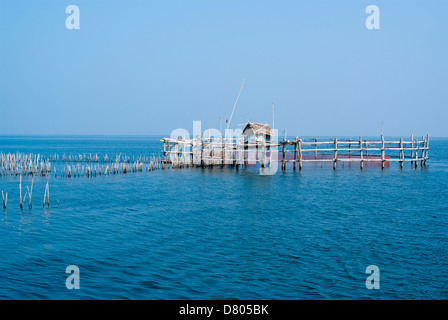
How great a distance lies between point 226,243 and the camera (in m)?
16.6

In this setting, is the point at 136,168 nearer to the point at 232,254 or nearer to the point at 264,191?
the point at 264,191

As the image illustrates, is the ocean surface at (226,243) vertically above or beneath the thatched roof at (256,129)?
beneath

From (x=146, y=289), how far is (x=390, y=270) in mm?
8064

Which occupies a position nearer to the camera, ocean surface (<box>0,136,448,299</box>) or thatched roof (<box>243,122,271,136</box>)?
ocean surface (<box>0,136,448,299</box>)

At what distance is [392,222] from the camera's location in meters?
20.5

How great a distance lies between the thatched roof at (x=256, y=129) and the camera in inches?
1703

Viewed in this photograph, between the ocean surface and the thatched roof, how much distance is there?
1293 cm

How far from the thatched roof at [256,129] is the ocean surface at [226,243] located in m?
12.9

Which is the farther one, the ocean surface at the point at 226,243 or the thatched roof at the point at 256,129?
the thatched roof at the point at 256,129

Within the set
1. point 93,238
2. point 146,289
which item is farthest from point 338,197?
point 146,289

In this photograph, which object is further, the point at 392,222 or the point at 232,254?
the point at 392,222

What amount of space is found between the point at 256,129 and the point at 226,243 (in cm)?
2781

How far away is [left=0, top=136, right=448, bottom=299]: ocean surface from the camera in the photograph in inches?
477

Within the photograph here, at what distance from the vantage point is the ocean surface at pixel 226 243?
39.8 feet
